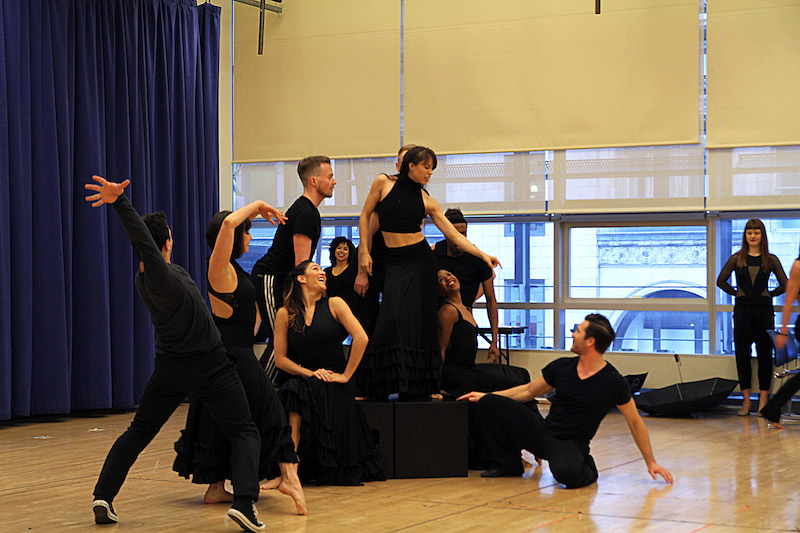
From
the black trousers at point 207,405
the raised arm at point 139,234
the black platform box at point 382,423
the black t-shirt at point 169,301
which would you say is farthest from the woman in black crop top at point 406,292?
the raised arm at point 139,234

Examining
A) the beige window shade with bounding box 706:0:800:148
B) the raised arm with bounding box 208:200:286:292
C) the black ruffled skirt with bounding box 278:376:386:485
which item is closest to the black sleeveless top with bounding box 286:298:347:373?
the black ruffled skirt with bounding box 278:376:386:485

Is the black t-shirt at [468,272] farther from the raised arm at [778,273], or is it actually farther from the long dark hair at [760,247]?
the raised arm at [778,273]

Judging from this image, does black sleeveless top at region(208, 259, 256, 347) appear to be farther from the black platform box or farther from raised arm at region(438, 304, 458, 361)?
raised arm at region(438, 304, 458, 361)

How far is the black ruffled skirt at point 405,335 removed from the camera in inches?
195

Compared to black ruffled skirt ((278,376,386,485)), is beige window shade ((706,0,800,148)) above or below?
above

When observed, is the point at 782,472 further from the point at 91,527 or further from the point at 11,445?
the point at 11,445

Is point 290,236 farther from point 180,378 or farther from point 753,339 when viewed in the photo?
point 753,339

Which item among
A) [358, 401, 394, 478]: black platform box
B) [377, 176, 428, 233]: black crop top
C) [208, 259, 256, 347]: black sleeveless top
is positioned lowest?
[358, 401, 394, 478]: black platform box

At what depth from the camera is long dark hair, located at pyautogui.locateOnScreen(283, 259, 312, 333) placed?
4621 mm

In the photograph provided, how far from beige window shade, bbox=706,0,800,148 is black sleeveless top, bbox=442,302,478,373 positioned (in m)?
3.35

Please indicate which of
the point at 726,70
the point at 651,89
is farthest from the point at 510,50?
the point at 726,70

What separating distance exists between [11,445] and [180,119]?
138 inches

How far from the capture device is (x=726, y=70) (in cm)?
761

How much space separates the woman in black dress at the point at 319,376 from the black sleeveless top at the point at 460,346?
2.94 feet
